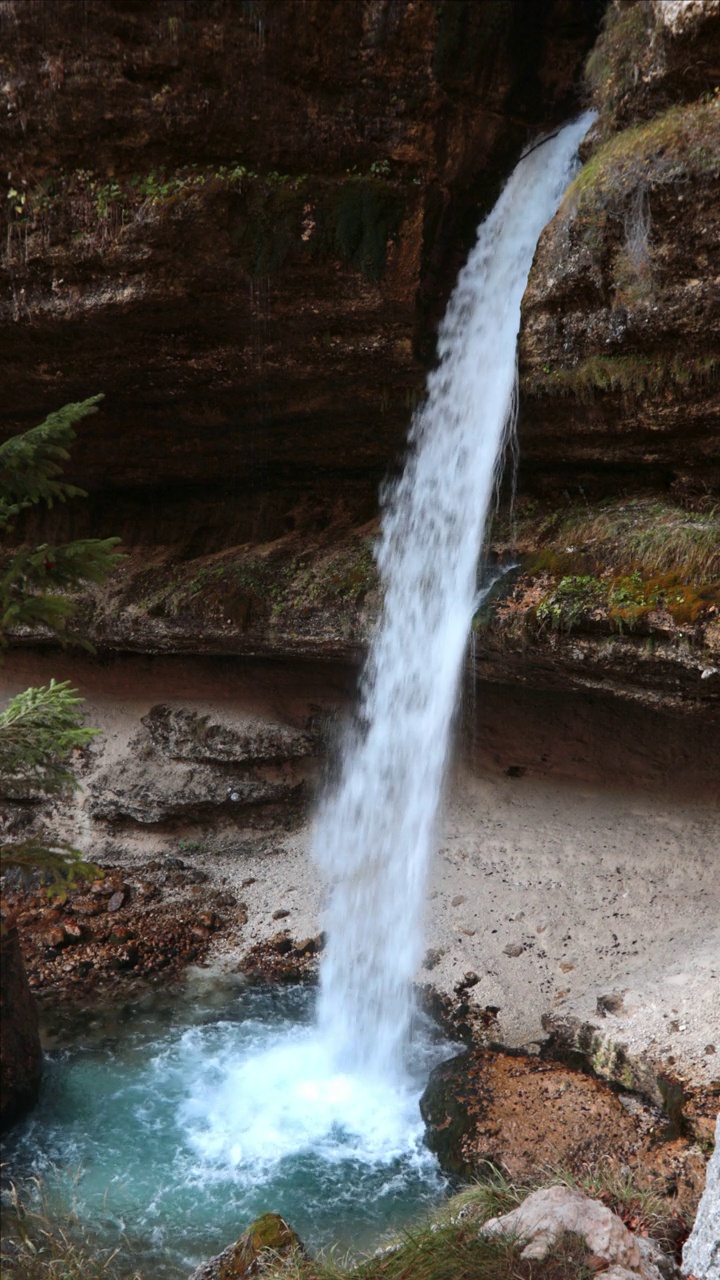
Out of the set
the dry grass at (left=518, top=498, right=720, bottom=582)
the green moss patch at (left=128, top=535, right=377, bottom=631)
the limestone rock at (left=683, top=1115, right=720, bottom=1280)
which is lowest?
the limestone rock at (left=683, top=1115, right=720, bottom=1280)

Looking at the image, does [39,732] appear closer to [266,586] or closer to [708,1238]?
[266,586]

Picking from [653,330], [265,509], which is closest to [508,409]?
[653,330]

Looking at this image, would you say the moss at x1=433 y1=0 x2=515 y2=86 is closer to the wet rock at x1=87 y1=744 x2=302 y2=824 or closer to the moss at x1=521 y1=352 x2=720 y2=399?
the moss at x1=521 y1=352 x2=720 y2=399

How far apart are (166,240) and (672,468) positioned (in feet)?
16.5

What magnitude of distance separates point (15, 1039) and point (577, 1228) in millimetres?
4553

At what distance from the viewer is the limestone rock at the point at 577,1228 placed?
12.9 ft

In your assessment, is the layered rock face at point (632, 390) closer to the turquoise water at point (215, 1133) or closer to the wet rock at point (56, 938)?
the turquoise water at point (215, 1133)

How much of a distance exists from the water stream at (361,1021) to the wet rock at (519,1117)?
26cm

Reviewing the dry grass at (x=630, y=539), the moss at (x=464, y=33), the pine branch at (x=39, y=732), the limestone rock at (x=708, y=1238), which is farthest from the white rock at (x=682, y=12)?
the limestone rock at (x=708, y=1238)

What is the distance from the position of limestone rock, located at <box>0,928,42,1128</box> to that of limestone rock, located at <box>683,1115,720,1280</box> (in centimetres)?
489

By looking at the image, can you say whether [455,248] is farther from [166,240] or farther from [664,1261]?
[664,1261]

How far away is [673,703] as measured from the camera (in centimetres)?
752

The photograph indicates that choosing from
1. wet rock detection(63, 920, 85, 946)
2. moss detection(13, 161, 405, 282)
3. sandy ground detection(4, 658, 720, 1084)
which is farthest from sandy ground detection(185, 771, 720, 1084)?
moss detection(13, 161, 405, 282)

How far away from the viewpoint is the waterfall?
812 cm
